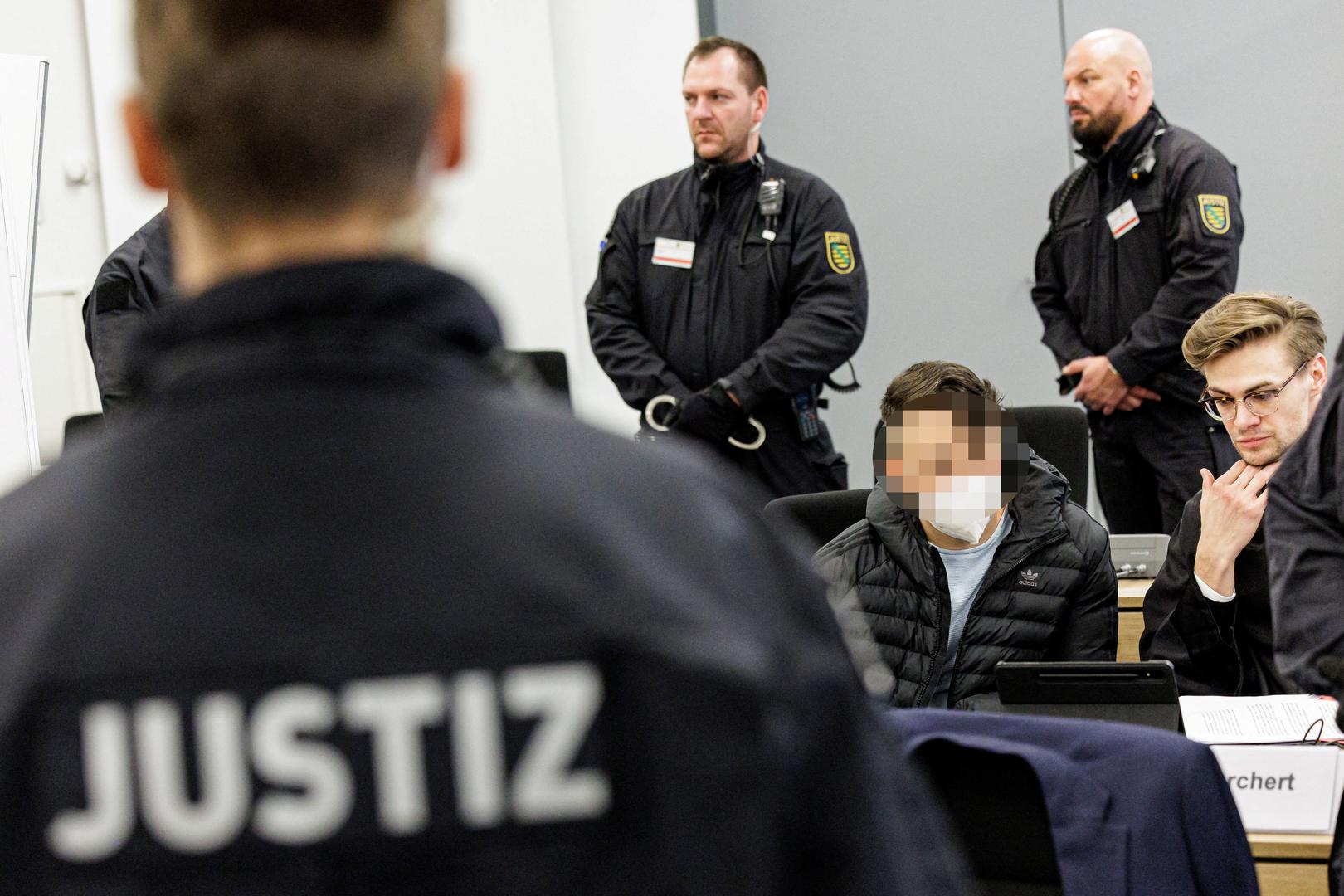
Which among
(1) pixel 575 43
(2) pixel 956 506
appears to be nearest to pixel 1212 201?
(2) pixel 956 506

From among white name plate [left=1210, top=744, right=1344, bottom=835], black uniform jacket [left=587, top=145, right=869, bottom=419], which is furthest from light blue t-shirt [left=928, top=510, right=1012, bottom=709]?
black uniform jacket [left=587, top=145, right=869, bottom=419]

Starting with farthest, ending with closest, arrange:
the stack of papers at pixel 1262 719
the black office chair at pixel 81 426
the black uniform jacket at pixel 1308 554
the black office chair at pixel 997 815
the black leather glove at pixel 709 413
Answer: the black leather glove at pixel 709 413 → the black office chair at pixel 81 426 → the stack of papers at pixel 1262 719 → the black uniform jacket at pixel 1308 554 → the black office chair at pixel 997 815

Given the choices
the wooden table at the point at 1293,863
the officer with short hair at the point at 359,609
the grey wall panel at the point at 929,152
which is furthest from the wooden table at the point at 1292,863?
the grey wall panel at the point at 929,152

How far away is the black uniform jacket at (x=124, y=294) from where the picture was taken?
3.03 m

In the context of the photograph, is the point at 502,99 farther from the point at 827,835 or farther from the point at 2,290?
the point at 827,835

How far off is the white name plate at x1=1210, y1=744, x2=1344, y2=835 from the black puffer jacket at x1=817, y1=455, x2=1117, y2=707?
25.3 inches

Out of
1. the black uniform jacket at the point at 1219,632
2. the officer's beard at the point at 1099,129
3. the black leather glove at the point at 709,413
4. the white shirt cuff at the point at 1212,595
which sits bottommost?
the black uniform jacket at the point at 1219,632

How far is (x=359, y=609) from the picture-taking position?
1.91 feet

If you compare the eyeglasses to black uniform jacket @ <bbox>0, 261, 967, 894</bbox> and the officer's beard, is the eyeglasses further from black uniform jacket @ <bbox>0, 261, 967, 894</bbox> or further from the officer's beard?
black uniform jacket @ <bbox>0, 261, 967, 894</bbox>

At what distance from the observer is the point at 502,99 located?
5691 mm

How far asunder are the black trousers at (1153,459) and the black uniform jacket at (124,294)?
255 cm

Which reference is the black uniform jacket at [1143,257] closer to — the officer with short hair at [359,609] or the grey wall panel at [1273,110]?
the grey wall panel at [1273,110]

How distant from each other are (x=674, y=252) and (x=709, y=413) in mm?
522

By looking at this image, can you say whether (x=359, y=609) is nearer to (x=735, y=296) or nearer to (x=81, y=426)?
(x=81, y=426)
